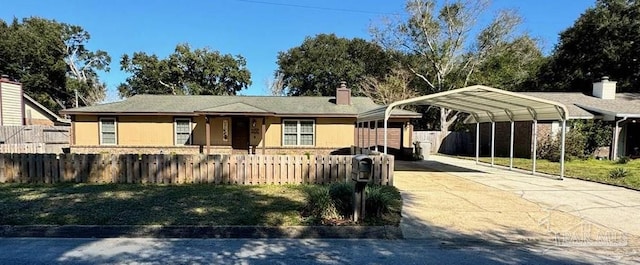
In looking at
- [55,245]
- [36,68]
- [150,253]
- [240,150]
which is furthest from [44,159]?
[36,68]

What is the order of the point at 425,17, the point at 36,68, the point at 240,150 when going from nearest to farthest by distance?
the point at 240,150 < the point at 425,17 < the point at 36,68

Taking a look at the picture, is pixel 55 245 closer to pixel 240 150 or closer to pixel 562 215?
pixel 562 215

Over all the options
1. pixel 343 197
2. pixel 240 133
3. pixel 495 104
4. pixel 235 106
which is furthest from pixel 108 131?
pixel 495 104

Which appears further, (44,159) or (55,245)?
(44,159)

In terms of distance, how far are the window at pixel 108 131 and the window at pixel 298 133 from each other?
8.36 meters

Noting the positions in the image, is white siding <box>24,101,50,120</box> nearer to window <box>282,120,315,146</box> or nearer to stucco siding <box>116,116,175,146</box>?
stucco siding <box>116,116,175,146</box>

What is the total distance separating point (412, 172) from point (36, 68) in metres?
43.9

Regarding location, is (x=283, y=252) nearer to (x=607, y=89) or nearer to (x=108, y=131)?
(x=108, y=131)

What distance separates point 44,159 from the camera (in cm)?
847

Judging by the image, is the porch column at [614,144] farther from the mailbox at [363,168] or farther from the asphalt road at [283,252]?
the mailbox at [363,168]

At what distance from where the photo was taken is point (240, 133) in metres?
18.2

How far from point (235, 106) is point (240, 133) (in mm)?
1698

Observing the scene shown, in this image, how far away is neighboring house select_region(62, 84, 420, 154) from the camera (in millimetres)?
17500

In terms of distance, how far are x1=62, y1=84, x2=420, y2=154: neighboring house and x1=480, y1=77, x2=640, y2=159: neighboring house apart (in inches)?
238
